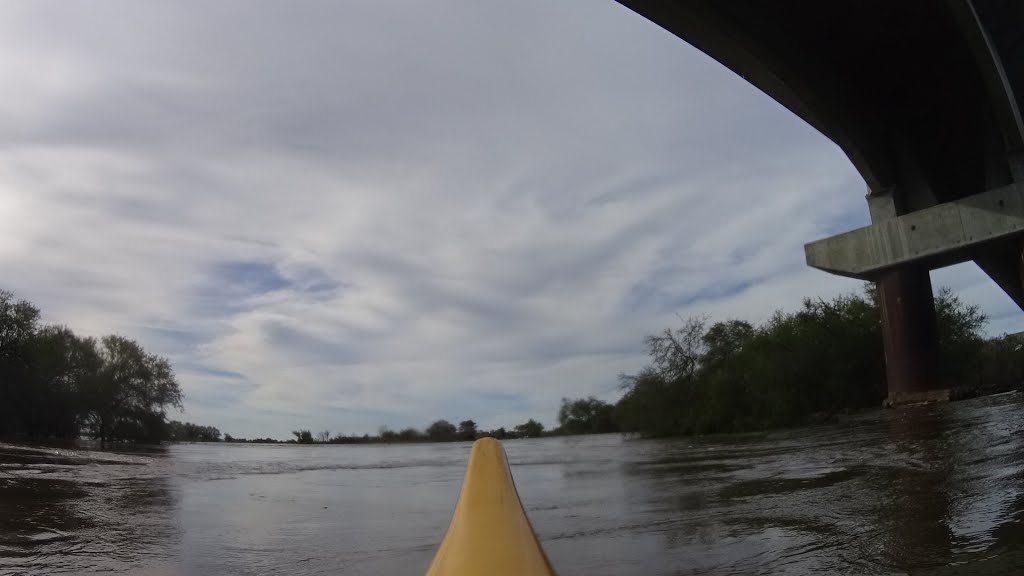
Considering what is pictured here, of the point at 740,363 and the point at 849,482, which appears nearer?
the point at 849,482

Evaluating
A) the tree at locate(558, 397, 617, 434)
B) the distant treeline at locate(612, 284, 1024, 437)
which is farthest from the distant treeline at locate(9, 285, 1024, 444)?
the tree at locate(558, 397, 617, 434)

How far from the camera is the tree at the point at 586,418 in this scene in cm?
4231

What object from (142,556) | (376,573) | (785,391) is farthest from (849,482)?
A: (785,391)

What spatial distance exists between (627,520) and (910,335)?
1657 centimetres

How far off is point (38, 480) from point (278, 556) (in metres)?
5.35

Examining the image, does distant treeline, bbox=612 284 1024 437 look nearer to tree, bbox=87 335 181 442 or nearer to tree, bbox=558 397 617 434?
tree, bbox=558 397 617 434

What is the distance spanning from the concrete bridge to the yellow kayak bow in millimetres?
8420

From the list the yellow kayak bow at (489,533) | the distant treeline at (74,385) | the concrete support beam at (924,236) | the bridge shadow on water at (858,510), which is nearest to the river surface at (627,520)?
the bridge shadow on water at (858,510)

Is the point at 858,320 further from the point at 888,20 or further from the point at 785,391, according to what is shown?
the point at 888,20

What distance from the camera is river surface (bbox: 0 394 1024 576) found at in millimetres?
3029

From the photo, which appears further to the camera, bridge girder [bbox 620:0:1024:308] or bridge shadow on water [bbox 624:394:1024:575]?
bridge girder [bbox 620:0:1024:308]

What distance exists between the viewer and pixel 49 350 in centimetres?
3167

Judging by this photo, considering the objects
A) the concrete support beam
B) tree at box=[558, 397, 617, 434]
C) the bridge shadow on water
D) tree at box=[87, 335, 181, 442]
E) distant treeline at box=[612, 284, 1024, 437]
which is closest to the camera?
the bridge shadow on water

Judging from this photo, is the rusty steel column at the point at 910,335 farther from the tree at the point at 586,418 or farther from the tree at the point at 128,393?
the tree at the point at 128,393
